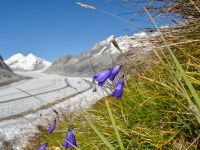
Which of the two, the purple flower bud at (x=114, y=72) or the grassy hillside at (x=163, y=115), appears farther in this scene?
the grassy hillside at (x=163, y=115)

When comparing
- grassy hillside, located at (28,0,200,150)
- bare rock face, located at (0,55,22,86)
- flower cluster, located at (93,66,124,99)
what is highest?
flower cluster, located at (93,66,124,99)

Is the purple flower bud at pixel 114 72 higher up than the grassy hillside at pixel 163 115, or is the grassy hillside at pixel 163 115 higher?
the purple flower bud at pixel 114 72

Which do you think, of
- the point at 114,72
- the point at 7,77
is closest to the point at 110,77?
the point at 114,72

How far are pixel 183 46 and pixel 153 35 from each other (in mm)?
543

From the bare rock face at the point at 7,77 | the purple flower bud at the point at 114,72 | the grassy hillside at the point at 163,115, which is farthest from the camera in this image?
the bare rock face at the point at 7,77

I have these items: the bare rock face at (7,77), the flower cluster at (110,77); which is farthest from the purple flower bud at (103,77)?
the bare rock face at (7,77)

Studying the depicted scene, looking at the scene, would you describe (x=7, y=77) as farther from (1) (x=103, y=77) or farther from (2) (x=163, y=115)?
(1) (x=103, y=77)

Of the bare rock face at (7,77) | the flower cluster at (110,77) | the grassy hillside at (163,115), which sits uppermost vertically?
the flower cluster at (110,77)

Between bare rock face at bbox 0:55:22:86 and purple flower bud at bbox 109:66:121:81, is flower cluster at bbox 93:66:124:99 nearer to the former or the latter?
purple flower bud at bbox 109:66:121:81

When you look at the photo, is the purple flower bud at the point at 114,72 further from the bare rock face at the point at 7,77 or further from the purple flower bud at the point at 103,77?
the bare rock face at the point at 7,77

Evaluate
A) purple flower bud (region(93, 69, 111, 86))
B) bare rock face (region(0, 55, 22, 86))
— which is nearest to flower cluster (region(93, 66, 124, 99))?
purple flower bud (region(93, 69, 111, 86))

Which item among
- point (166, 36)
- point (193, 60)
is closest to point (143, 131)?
point (193, 60)

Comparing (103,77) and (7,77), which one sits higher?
(103,77)

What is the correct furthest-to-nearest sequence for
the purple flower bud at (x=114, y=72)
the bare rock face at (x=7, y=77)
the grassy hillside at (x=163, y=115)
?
1. the bare rock face at (x=7, y=77)
2. the grassy hillside at (x=163, y=115)
3. the purple flower bud at (x=114, y=72)
